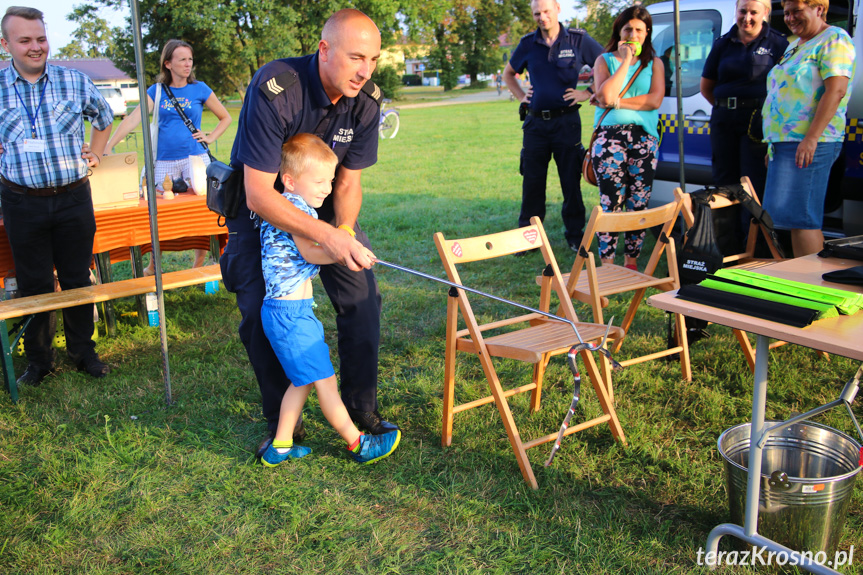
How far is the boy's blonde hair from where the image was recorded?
285 centimetres

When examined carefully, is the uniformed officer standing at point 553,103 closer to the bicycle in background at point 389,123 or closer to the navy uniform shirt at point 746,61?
the navy uniform shirt at point 746,61

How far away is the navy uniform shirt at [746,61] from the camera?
477 cm

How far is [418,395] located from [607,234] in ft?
7.17

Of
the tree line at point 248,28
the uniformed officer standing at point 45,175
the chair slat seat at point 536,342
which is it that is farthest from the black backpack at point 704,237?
the tree line at point 248,28

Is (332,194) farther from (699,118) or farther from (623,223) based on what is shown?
(699,118)

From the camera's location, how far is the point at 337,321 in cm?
324

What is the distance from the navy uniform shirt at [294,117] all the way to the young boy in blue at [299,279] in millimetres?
91

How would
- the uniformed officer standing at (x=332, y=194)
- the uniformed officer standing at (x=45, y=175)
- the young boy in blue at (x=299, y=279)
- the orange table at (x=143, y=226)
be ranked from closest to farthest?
1. the uniformed officer standing at (x=332, y=194)
2. the young boy in blue at (x=299, y=279)
3. the uniformed officer standing at (x=45, y=175)
4. the orange table at (x=143, y=226)

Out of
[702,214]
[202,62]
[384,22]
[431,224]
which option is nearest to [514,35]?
[384,22]

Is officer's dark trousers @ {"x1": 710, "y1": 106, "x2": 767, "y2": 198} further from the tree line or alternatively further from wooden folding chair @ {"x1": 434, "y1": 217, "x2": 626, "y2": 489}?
the tree line

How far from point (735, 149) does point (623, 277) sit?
1726mm

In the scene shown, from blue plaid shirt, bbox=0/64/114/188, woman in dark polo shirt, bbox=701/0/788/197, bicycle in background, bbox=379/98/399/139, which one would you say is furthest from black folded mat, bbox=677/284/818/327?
bicycle in background, bbox=379/98/399/139

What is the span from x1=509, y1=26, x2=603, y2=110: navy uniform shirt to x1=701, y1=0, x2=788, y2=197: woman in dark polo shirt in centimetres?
119

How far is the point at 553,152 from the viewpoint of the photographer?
245 inches
